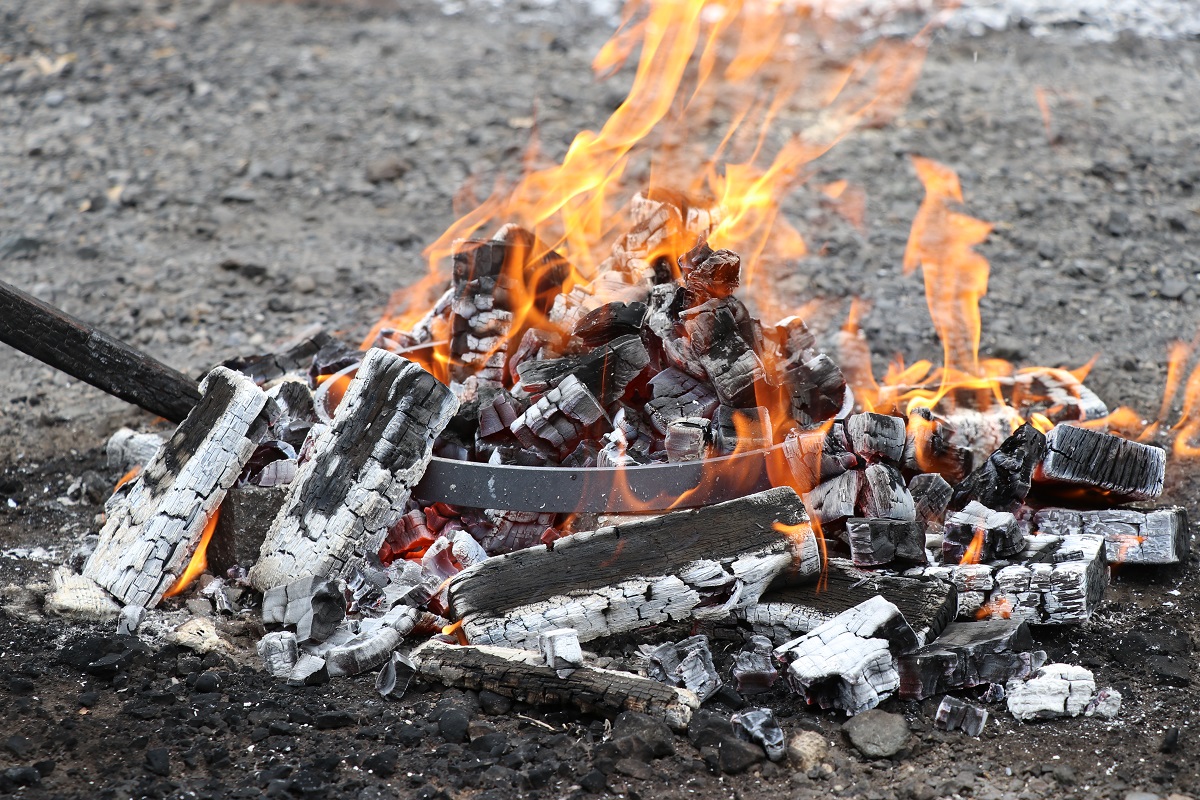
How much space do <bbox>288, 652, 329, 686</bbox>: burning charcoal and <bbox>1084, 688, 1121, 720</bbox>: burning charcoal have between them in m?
2.50

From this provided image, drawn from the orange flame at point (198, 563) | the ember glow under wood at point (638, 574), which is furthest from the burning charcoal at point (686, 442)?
the orange flame at point (198, 563)

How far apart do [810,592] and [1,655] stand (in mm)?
2829

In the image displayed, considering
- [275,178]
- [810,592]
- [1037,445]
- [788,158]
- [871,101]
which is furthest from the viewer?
[871,101]

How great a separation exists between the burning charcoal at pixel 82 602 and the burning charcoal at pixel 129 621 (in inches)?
1.8

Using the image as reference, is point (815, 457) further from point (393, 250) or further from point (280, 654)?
point (393, 250)

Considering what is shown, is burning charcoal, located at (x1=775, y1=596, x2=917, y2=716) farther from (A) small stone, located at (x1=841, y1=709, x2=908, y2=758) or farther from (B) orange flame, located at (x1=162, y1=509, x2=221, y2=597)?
(B) orange flame, located at (x1=162, y1=509, x2=221, y2=597)

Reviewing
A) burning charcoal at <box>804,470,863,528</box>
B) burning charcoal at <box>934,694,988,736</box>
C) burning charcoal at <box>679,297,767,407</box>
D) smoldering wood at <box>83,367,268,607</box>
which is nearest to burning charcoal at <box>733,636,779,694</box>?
burning charcoal at <box>934,694,988,736</box>

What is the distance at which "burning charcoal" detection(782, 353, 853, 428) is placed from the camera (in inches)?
177

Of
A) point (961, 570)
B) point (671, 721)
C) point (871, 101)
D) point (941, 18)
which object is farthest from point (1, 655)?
point (941, 18)

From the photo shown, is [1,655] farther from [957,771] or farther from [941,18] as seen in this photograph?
[941,18]

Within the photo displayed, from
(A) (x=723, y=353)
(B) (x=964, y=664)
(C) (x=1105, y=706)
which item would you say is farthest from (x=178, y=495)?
(C) (x=1105, y=706)

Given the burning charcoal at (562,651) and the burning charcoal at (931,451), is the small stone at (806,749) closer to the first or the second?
the burning charcoal at (562,651)

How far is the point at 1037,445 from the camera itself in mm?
4355

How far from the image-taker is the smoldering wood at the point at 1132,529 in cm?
428
